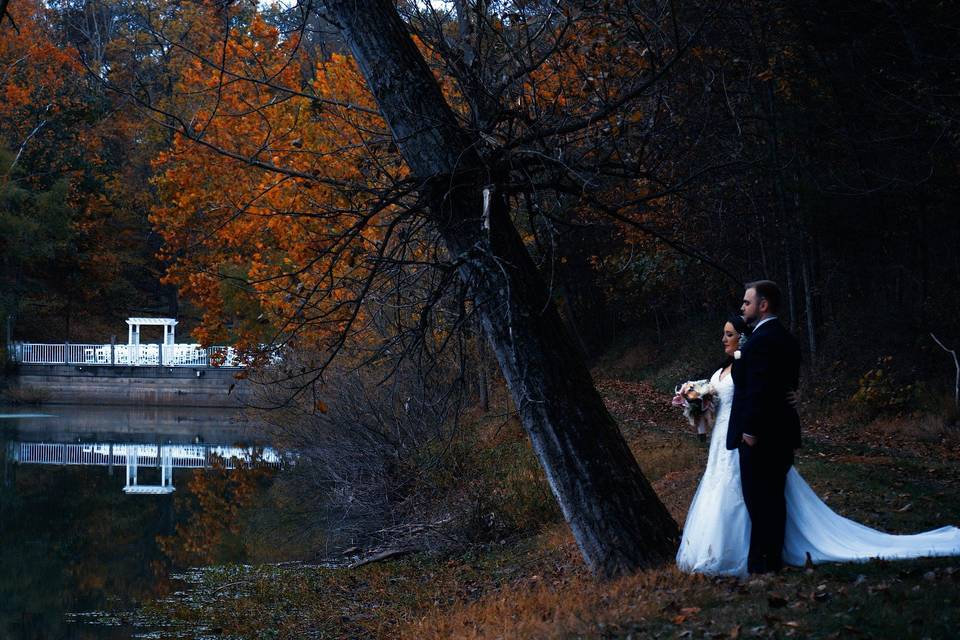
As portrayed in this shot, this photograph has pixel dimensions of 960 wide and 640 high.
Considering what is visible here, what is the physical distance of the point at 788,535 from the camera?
7.98 meters

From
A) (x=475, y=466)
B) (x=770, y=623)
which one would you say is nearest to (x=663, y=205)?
(x=475, y=466)

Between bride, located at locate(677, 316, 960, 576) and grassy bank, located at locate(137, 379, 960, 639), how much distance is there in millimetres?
180

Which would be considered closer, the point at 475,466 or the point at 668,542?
the point at 668,542

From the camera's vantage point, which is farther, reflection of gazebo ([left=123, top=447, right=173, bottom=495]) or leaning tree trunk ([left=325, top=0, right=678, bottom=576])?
reflection of gazebo ([left=123, top=447, right=173, bottom=495])

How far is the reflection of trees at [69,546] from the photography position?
588 inches

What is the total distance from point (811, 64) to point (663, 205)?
12.7ft

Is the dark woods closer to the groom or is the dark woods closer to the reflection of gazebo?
the groom

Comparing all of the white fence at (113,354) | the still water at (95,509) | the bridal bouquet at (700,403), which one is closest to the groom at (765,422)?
the bridal bouquet at (700,403)

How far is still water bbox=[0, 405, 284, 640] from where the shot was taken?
577 inches

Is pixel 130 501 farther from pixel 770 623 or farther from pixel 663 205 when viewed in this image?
pixel 770 623

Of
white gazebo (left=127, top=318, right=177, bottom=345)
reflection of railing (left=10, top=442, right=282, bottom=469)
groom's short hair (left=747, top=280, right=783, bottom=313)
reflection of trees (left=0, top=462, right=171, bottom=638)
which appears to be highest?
white gazebo (left=127, top=318, right=177, bottom=345)

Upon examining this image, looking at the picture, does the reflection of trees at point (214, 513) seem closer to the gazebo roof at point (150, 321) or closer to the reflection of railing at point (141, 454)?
the reflection of railing at point (141, 454)

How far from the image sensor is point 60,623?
13773 mm

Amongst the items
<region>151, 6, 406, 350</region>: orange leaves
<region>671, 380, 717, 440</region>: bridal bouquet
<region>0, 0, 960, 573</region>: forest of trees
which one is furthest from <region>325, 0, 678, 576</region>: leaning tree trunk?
<region>151, 6, 406, 350</region>: orange leaves
